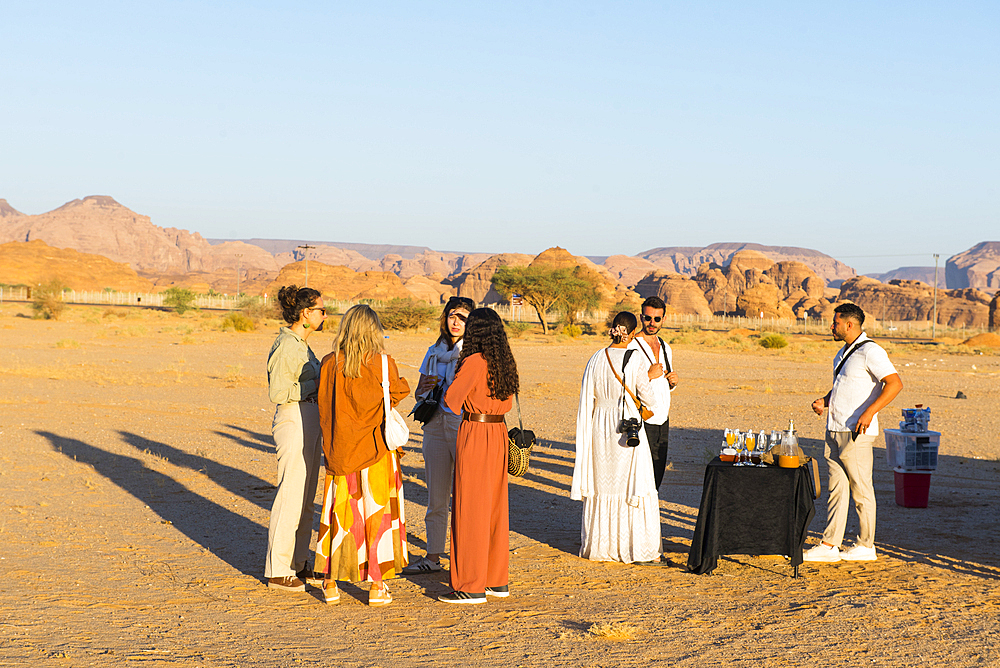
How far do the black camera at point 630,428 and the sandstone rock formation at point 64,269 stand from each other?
5348 inches

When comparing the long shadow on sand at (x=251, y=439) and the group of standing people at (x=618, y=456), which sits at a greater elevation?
the group of standing people at (x=618, y=456)

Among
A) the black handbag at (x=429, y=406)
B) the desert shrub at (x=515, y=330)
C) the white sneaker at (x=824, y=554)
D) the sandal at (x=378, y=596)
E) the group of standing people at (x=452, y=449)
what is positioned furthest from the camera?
the desert shrub at (x=515, y=330)

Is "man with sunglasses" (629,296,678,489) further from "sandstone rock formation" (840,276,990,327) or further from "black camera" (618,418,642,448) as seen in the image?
"sandstone rock formation" (840,276,990,327)

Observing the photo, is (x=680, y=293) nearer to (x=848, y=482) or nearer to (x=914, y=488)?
(x=914, y=488)

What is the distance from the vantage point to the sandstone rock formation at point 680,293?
135m

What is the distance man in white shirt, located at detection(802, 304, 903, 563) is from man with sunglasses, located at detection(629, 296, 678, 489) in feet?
3.82

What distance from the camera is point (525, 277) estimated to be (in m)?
68.4

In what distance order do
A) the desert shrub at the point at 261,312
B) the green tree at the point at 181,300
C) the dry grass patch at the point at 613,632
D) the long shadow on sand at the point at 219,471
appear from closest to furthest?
the dry grass patch at the point at 613,632 < the long shadow on sand at the point at 219,471 < the desert shrub at the point at 261,312 < the green tree at the point at 181,300

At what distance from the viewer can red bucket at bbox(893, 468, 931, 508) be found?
337 inches

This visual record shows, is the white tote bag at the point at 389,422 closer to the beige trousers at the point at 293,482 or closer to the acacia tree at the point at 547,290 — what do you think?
the beige trousers at the point at 293,482

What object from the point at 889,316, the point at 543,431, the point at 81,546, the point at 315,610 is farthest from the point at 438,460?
the point at 889,316

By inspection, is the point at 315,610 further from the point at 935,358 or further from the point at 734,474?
the point at 935,358

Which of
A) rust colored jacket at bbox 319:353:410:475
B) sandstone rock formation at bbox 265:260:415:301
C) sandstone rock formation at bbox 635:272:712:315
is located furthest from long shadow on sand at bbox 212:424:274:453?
sandstone rock formation at bbox 265:260:415:301

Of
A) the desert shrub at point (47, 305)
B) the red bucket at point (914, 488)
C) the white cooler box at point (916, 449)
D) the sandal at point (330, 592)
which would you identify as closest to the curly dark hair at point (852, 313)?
the white cooler box at point (916, 449)
